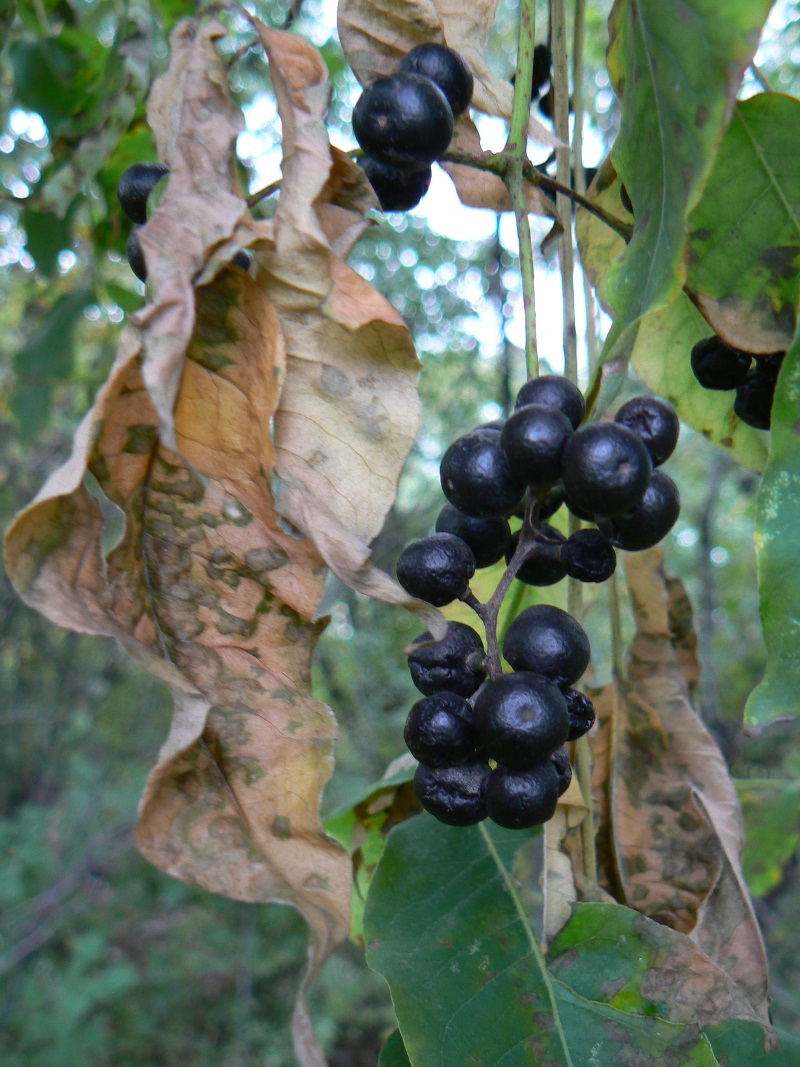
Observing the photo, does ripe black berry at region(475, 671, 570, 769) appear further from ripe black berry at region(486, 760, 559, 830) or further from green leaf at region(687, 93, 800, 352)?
green leaf at region(687, 93, 800, 352)

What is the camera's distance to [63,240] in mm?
1589

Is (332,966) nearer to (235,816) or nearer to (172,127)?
(235,816)

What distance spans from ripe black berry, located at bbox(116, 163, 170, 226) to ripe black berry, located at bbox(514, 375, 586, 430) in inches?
18.0

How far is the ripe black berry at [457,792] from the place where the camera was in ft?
2.31

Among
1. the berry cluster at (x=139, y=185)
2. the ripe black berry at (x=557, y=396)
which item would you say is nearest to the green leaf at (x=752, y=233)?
the ripe black berry at (x=557, y=396)

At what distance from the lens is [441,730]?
680 millimetres

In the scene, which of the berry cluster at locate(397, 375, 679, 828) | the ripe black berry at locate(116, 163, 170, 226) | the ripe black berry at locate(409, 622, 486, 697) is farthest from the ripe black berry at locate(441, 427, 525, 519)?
the ripe black berry at locate(116, 163, 170, 226)

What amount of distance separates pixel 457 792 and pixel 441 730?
0.07 meters

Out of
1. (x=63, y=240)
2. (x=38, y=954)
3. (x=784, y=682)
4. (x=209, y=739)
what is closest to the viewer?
(x=784, y=682)

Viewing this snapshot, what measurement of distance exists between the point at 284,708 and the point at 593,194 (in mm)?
647

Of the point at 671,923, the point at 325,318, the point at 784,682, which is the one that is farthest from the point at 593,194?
the point at 671,923

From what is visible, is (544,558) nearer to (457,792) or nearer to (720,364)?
(457,792)

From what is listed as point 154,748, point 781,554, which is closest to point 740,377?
point 781,554

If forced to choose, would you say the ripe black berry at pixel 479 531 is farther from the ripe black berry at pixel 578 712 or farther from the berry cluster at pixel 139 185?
the berry cluster at pixel 139 185
